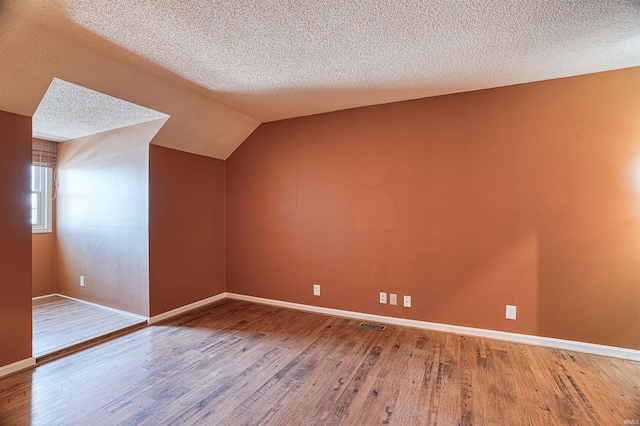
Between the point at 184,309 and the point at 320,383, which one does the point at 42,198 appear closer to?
the point at 184,309

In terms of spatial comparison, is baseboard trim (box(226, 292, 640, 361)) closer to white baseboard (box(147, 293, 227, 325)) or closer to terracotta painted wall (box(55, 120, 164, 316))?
white baseboard (box(147, 293, 227, 325))

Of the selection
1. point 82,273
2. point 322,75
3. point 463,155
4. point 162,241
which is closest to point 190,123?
point 162,241

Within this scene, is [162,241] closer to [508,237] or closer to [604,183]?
[508,237]

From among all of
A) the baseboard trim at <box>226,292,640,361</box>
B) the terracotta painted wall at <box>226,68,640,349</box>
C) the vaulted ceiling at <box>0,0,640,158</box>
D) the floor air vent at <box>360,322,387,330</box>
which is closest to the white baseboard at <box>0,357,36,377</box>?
the vaulted ceiling at <box>0,0,640,158</box>

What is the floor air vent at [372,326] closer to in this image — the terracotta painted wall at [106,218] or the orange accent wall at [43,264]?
the terracotta painted wall at [106,218]

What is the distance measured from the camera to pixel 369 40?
2.10m

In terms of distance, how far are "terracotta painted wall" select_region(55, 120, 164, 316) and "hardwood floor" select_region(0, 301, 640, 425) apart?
0.92 meters

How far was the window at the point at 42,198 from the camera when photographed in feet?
14.0

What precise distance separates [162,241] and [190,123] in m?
1.47

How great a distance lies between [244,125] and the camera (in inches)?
157

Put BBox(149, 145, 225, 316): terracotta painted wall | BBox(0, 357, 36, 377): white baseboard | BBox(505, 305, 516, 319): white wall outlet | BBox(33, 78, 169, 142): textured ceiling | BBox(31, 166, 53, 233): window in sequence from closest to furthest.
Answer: BBox(0, 357, 36, 377): white baseboard → BBox(33, 78, 169, 142): textured ceiling → BBox(505, 305, 516, 319): white wall outlet → BBox(149, 145, 225, 316): terracotta painted wall → BBox(31, 166, 53, 233): window

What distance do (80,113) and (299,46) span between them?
267cm

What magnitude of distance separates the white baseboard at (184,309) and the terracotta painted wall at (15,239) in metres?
1.08

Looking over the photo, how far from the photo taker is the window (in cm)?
426
